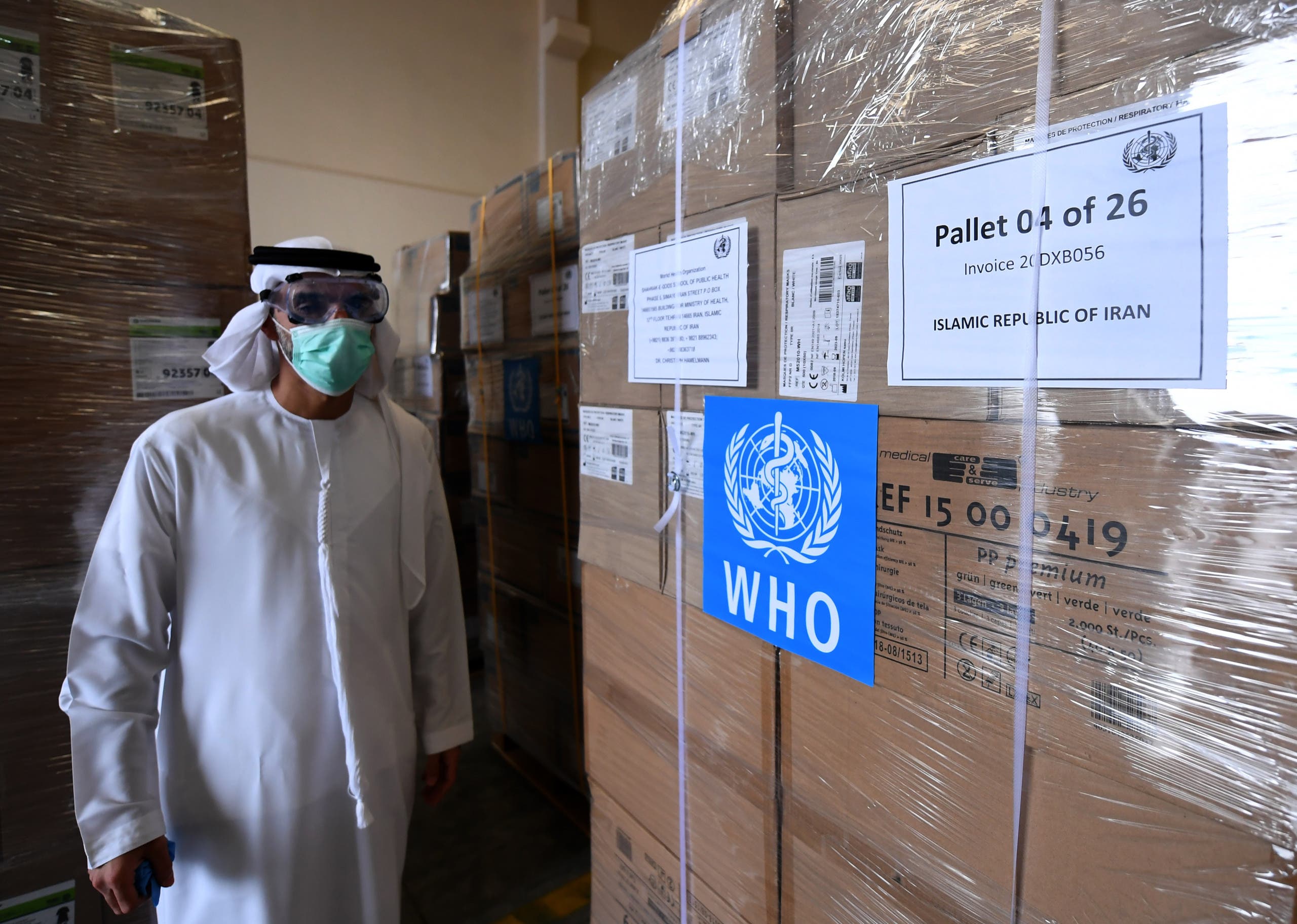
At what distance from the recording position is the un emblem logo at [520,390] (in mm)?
2434

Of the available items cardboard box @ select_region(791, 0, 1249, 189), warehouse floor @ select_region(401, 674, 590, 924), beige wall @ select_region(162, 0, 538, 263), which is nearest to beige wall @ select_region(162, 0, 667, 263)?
beige wall @ select_region(162, 0, 538, 263)

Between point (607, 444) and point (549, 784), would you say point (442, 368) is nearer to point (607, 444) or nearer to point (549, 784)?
point (549, 784)

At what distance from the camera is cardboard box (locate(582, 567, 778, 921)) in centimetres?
98

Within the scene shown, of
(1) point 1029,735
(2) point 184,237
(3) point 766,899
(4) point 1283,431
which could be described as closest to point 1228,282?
(4) point 1283,431

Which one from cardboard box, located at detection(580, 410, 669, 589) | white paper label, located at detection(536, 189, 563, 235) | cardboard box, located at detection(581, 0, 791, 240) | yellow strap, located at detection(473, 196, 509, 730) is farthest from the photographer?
yellow strap, located at detection(473, 196, 509, 730)

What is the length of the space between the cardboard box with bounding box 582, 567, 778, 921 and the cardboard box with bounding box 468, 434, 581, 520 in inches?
36.7

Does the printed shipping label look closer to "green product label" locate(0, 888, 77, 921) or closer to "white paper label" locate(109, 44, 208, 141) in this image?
"green product label" locate(0, 888, 77, 921)

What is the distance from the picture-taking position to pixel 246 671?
142 centimetres

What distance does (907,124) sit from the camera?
736 mm

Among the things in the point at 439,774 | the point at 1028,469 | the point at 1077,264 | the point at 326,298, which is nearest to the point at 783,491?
the point at 1028,469

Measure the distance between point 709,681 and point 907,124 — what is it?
801 millimetres

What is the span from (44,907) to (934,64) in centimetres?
230

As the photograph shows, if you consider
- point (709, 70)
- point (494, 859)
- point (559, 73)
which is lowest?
point (494, 859)

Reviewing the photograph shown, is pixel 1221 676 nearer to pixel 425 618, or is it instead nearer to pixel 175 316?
pixel 425 618
